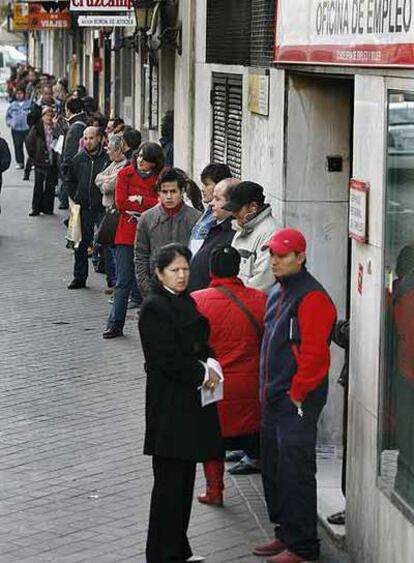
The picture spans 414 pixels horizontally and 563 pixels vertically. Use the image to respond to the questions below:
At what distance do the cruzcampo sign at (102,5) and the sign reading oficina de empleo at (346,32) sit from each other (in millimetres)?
9491

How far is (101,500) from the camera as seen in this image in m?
9.22

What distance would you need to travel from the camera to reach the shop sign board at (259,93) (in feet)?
36.9

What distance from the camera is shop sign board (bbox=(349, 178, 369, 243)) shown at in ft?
26.1

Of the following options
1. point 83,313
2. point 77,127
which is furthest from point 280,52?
point 77,127

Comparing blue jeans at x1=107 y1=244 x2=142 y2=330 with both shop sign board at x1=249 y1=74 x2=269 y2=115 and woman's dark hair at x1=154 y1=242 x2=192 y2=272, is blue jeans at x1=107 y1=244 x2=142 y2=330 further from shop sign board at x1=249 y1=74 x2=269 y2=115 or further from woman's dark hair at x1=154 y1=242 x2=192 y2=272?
woman's dark hair at x1=154 y1=242 x2=192 y2=272

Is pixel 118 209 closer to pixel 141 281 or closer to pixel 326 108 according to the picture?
pixel 141 281

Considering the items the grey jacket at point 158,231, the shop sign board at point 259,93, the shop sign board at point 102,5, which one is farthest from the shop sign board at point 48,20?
the grey jacket at point 158,231

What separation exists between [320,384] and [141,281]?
13.0 feet

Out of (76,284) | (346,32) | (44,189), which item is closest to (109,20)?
(44,189)

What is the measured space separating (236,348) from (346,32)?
185cm

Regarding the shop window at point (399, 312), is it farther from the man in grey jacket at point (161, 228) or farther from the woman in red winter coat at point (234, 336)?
the man in grey jacket at point (161, 228)

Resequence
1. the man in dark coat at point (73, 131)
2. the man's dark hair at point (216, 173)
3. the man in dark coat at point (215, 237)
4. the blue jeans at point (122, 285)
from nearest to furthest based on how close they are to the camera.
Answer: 1. the man in dark coat at point (215, 237)
2. the man's dark hair at point (216, 173)
3. the blue jeans at point (122, 285)
4. the man in dark coat at point (73, 131)

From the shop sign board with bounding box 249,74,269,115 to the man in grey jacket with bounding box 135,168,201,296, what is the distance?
0.82 m

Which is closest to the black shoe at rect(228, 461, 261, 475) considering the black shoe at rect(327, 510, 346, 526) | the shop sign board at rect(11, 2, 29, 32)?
the black shoe at rect(327, 510, 346, 526)
